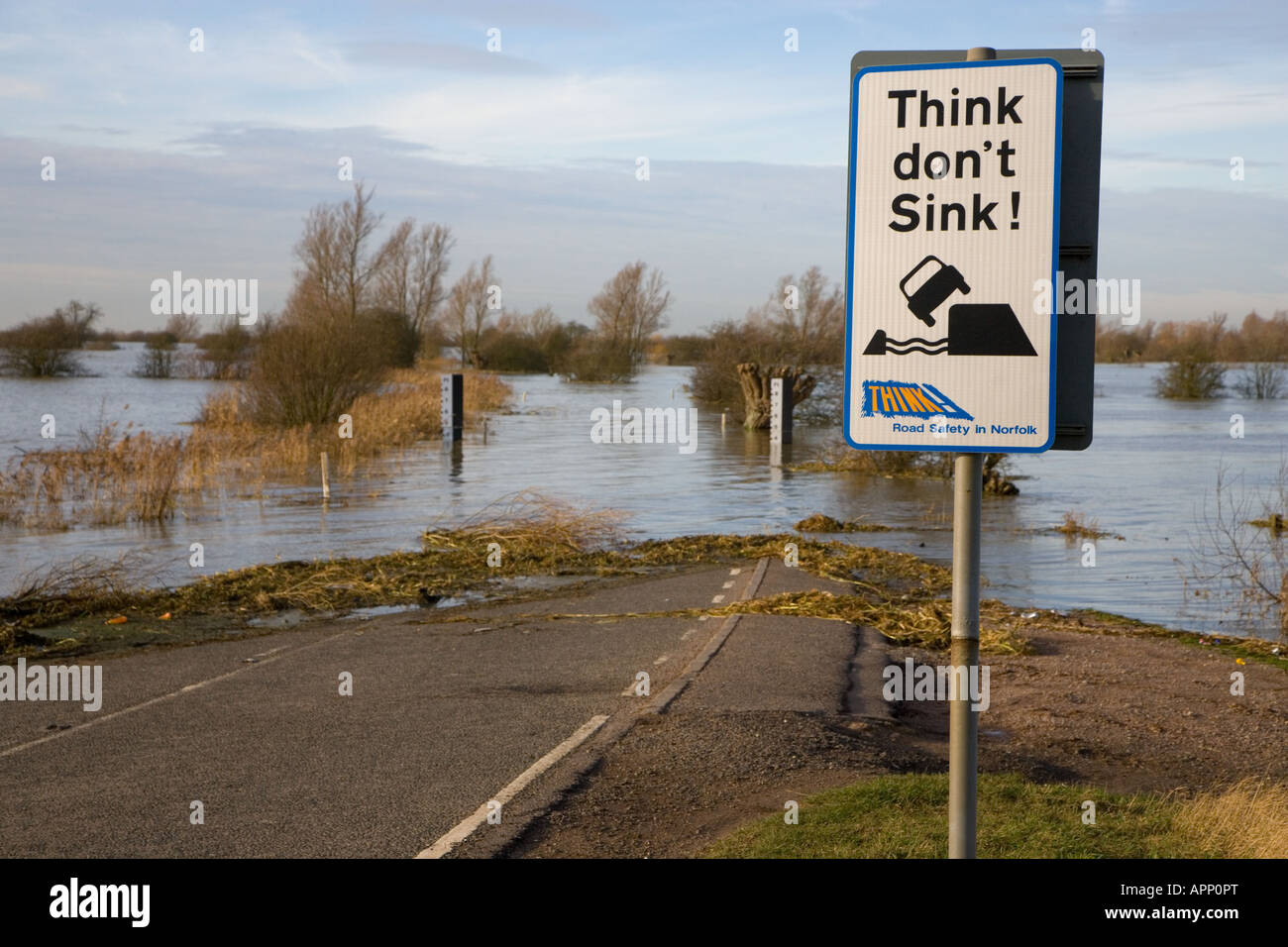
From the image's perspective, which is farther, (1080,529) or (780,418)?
(780,418)

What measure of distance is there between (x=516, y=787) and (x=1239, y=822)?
354 cm

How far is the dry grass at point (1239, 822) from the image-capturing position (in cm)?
521

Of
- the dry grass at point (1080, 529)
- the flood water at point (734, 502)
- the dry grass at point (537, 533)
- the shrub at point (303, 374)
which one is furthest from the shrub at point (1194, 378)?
the dry grass at point (537, 533)

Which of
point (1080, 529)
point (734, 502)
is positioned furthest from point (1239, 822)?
point (734, 502)

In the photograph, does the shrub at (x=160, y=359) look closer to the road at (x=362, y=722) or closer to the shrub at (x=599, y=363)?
the shrub at (x=599, y=363)

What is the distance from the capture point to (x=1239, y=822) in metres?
5.64

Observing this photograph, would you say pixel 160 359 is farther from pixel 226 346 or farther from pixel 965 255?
pixel 965 255

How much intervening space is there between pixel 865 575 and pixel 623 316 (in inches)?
3493

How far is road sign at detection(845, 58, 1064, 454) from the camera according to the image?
3115 millimetres

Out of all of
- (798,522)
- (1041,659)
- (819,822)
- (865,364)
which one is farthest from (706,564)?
(865,364)

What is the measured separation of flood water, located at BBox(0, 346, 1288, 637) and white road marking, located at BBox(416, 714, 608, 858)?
9565 mm

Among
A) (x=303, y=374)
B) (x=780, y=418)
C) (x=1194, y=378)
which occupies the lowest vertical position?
(x=780, y=418)

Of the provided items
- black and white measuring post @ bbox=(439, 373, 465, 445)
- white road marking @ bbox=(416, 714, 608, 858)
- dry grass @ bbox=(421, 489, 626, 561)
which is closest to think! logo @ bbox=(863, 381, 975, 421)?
white road marking @ bbox=(416, 714, 608, 858)
